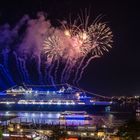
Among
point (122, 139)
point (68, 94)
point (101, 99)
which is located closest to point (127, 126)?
point (122, 139)

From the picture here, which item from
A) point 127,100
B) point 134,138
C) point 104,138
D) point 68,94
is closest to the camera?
point 134,138

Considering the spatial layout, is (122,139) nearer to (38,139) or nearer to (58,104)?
(38,139)

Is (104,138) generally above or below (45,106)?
below

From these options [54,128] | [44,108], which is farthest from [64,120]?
[44,108]

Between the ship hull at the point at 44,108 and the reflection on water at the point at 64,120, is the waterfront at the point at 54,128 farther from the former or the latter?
the ship hull at the point at 44,108

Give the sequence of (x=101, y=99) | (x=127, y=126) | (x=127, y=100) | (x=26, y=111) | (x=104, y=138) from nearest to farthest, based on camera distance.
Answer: (x=127, y=126), (x=104, y=138), (x=26, y=111), (x=101, y=99), (x=127, y=100)

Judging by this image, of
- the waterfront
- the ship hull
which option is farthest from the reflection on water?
the ship hull

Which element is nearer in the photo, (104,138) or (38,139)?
(38,139)
